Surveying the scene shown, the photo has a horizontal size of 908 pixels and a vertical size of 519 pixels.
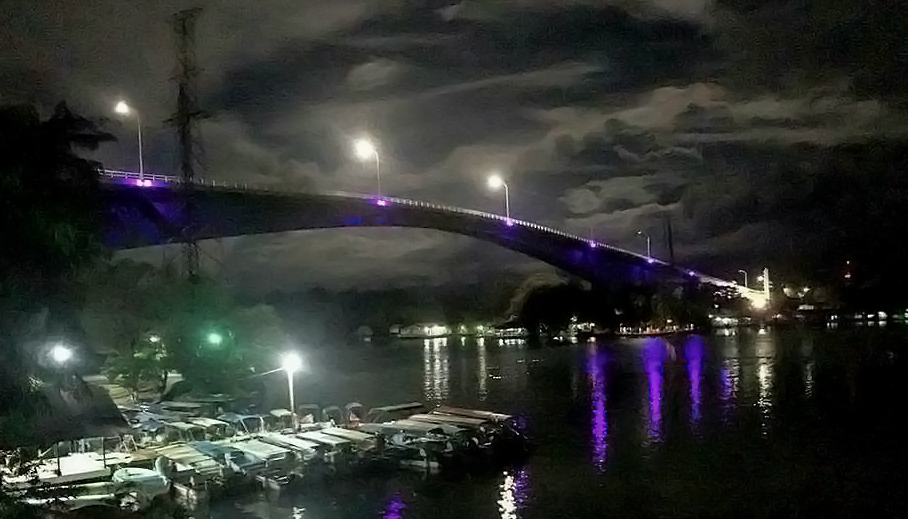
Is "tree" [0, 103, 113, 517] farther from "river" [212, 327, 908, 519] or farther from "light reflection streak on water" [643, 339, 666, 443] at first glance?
"light reflection streak on water" [643, 339, 666, 443]

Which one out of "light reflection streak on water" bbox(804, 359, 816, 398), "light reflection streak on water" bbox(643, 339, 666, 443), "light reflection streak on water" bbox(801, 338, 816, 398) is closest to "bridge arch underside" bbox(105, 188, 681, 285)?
"light reflection streak on water" bbox(643, 339, 666, 443)

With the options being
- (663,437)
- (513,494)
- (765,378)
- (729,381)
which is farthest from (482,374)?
(513,494)

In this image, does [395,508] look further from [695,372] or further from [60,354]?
[695,372]

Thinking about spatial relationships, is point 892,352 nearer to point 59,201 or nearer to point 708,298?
point 708,298

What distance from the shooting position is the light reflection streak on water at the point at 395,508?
19.6m

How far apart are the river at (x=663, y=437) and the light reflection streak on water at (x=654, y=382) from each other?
0.18 meters

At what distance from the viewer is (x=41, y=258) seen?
28.9 feet

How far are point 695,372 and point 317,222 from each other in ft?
84.1

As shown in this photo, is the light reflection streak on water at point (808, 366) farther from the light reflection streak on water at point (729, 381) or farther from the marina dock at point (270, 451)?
the marina dock at point (270, 451)

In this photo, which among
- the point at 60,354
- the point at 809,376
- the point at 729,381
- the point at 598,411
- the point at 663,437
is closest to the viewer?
the point at 60,354

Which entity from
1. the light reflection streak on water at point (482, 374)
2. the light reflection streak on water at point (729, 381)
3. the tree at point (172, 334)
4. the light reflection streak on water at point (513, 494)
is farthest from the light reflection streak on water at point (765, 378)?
the tree at point (172, 334)

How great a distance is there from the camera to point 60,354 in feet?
32.2

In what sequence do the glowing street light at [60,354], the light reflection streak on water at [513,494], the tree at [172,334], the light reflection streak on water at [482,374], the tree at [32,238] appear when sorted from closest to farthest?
1. the tree at [32,238]
2. the glowing street light at [60,354]
3. the light reflection streak on water at [513,494]
4. the tree at [172,334]
5. the light reflection streak on water at [482,374]

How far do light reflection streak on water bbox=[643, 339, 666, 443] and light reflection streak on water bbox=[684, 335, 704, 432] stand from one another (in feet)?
4.59
